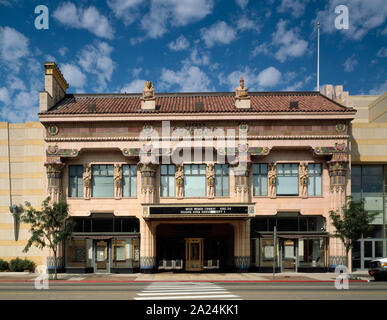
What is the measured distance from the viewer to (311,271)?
92.3 feet

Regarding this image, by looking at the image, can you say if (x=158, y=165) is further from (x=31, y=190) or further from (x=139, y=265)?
(x=31, y=190)

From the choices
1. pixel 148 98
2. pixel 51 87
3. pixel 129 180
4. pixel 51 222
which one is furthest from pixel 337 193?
pixel 51 87

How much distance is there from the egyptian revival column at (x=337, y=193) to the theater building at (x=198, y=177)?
80mm

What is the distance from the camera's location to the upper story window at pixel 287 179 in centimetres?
2894

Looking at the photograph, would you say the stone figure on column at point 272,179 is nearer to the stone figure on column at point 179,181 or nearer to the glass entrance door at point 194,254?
the glass entrance door at point 194,254

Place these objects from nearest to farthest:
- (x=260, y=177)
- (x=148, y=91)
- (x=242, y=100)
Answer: (x=260, y=177)
(x=242, y=100)
(x=148, y=91)

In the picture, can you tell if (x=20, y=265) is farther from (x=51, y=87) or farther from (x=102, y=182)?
(x=51, y=87)

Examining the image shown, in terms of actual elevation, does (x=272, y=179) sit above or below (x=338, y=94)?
below

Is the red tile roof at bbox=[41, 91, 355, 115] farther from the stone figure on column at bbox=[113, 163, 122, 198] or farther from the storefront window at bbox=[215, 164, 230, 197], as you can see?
the storefront window at bbox=[215, 164, 230, 197]

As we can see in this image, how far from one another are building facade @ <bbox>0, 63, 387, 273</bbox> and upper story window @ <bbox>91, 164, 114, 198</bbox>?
0.27 feet

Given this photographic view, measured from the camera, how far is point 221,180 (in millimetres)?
29062

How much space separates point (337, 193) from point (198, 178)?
11080mm

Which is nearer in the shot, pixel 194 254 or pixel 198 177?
pixel 198 177

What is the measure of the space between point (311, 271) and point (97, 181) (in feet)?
60.7
